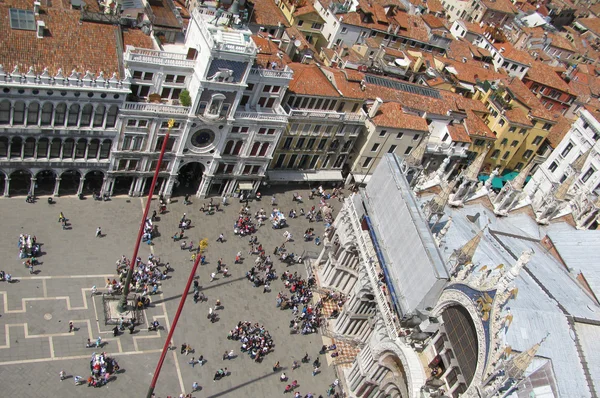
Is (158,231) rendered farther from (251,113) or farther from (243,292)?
(251,113)

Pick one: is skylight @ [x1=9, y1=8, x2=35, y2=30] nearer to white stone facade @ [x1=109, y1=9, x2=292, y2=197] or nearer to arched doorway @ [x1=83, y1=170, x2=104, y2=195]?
white stone facade @ [x1=109, y1=9, x2=292, y2=197]

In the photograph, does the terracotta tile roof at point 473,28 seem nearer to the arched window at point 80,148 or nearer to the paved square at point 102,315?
the paved square at point 102,315

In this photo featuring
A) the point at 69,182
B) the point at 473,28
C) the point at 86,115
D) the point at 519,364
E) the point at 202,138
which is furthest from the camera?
the point at 473,28

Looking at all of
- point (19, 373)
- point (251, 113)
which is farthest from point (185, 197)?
point (19, 373)

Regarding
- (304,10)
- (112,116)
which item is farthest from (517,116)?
(112,116)

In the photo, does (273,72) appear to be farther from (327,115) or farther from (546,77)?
(546,77)

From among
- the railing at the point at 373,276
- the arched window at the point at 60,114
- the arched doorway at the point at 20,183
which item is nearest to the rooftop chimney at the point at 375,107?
the railing at the point at 373,276

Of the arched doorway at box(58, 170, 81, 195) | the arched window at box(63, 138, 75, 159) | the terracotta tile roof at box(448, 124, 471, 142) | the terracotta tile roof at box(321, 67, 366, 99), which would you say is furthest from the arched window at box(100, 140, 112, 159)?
the terracotta tile roof at box(448, 124, 471, 142)
